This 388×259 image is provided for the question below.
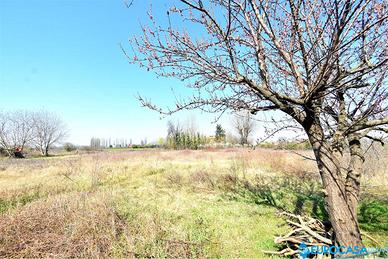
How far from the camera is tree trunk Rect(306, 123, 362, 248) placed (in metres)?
2.53

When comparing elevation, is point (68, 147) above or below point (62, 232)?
above

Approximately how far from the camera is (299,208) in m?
5.46

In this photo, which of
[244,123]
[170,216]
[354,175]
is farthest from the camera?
[244,123]

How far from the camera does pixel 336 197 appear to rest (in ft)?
8.49

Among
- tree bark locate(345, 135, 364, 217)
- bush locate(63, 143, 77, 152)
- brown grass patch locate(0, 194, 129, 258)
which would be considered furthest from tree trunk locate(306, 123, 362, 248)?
bush locate(63, 143, 77, 152)

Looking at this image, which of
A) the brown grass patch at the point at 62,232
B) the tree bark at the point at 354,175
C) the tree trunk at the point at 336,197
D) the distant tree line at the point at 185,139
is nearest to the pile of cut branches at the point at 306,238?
the tree trunk at the point at 336,197

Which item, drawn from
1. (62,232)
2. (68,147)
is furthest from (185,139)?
(62,232)

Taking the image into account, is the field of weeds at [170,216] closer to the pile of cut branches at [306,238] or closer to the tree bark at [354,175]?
the pile of cut branches at [306,238]

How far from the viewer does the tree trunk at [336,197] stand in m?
2.53

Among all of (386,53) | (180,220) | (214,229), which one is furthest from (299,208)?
(386,53)

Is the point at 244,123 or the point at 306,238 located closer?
the point at 306,238

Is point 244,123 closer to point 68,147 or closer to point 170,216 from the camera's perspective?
point 170,216

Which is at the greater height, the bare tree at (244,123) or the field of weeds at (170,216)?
the bare tree at (244,123)

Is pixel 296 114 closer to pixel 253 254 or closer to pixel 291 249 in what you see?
pixel 291 249
